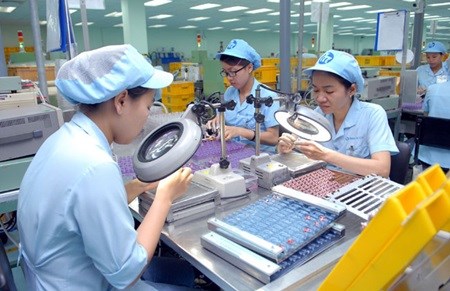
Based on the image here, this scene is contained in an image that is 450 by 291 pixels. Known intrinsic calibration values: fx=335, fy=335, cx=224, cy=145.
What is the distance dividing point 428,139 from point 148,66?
8.98 feet

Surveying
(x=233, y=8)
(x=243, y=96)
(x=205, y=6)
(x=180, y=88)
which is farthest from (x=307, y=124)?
(x=233, y=8)

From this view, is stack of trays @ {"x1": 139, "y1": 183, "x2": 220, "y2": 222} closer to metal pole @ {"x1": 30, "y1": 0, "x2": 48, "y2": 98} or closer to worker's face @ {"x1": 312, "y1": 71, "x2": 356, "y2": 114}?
worker's face @ {"x1": 312, "y1": 71, "x2": 356, "y2": 114}

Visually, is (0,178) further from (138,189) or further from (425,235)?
(425,235)

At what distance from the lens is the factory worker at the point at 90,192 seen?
82 centimetres

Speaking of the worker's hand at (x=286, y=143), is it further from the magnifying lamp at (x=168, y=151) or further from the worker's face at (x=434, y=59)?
the worker's face at (x=434, y=59)

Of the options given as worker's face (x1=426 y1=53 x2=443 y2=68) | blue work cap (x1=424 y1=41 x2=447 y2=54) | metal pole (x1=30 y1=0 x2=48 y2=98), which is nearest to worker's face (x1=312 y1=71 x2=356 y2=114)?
metal pole (x1=30 y1=0 x2=48 y2=98)

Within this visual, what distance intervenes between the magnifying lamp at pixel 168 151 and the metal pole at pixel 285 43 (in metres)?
1.90

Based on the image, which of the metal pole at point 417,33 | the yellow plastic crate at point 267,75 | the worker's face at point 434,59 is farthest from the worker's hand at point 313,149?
the worker's face at point 434,59

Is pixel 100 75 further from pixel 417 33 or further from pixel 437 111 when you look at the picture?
pixel 417 33

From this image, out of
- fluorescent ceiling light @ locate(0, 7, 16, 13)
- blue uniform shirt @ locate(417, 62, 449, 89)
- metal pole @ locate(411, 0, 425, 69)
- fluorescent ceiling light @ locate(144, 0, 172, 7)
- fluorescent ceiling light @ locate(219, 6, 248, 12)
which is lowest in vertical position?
blue uniform shirt @ locate(417, 62, 449, 89)

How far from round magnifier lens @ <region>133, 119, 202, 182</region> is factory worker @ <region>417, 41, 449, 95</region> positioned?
4805 millimetres

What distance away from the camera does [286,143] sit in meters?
1.63

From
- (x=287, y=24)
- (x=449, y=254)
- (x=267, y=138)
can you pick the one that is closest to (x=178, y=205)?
(x=449, y=254)

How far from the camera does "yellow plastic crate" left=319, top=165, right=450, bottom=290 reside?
0.44 metres
